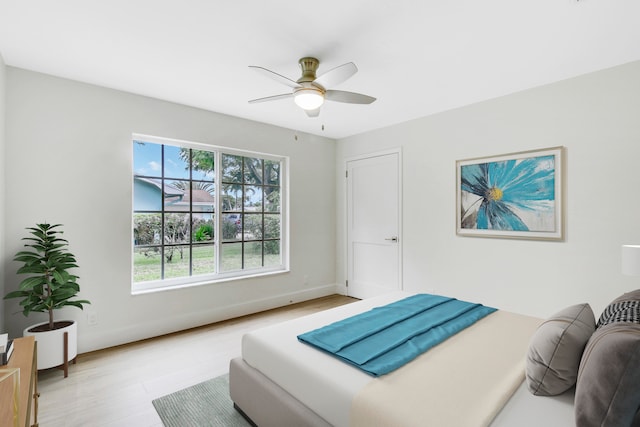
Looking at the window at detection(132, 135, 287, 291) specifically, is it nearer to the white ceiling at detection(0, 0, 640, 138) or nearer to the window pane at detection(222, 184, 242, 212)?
the window pane at detection(222, 184, 242, 212)

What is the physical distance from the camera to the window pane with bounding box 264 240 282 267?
4316 millimetres

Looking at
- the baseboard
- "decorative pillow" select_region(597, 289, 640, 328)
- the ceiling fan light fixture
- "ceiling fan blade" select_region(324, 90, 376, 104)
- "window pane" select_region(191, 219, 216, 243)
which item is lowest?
the baseboard

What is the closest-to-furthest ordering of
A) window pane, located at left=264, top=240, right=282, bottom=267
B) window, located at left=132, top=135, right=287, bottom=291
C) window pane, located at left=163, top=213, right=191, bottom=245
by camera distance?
window, located at left=132, top=135, right=287, bottom=291 < window pane, located at left=163, top=213, right=191, bottom=245 < window pane, located at left=264, top=240, right=282, bottom=267

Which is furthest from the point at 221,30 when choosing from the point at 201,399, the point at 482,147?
the point at 482,147

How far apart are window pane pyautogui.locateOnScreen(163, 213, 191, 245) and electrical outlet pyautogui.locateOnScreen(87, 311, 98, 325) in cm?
91

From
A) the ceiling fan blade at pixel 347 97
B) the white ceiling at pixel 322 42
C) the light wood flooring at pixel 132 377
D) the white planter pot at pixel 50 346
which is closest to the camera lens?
the white ceiling at pixel 322 42

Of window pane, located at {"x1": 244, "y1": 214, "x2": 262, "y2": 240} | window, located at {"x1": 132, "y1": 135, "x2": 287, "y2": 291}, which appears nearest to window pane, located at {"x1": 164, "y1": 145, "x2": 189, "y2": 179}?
window, located at {"x1": 132, "y1": 135, "x2": 287, "y2": 291}

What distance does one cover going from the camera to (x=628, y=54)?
2.37 meters

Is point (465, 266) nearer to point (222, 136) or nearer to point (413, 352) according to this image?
point (413, 352)

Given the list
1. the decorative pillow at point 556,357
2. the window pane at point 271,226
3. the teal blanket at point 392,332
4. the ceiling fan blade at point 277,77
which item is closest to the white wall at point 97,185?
the window pane at point 271,226

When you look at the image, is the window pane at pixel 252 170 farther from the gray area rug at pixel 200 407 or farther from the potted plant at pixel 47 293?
the gray area rug at pixel 200 407

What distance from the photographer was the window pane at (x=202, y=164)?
3.66 meters

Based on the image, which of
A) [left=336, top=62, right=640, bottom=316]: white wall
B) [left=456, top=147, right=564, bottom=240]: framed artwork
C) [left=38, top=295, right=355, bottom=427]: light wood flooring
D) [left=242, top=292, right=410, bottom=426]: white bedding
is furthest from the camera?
[left=456, top=147, right=564, bottom=240]: framed artwork

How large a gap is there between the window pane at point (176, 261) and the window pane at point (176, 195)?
0.45m
